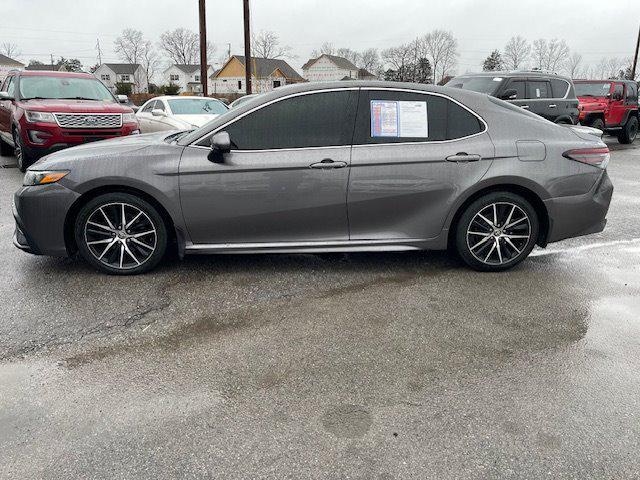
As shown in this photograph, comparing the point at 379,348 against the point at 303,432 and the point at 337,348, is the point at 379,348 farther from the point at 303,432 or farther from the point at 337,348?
the point at 303,432

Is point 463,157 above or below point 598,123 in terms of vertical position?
below

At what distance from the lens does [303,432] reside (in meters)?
2.48

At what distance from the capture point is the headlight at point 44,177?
14.0ft

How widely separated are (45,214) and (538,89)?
11.4 metres

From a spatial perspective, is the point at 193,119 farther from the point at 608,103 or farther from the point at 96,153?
the point at 608,103

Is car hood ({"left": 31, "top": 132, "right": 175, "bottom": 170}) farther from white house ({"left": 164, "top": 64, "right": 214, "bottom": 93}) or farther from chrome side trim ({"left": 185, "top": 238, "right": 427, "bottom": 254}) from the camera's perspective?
white house ({"left": 164, "top": 64, "right": 214, "bottom": 93})

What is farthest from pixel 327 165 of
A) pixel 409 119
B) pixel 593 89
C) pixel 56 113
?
pixel 593 89

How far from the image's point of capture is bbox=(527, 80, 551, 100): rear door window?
12.3m

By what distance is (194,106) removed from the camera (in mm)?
12734

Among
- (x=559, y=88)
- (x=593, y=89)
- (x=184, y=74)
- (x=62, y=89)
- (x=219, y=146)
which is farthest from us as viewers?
(x=184, y=74)

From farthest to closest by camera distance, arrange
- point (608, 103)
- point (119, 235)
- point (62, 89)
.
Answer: point (608, 103) < point (62, 89) < point (119, 235)

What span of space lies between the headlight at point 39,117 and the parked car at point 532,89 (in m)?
8.52

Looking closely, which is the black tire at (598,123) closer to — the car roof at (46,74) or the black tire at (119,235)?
the car roof at (46,74)

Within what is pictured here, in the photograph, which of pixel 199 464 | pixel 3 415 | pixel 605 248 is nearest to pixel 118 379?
pixel 3 415
